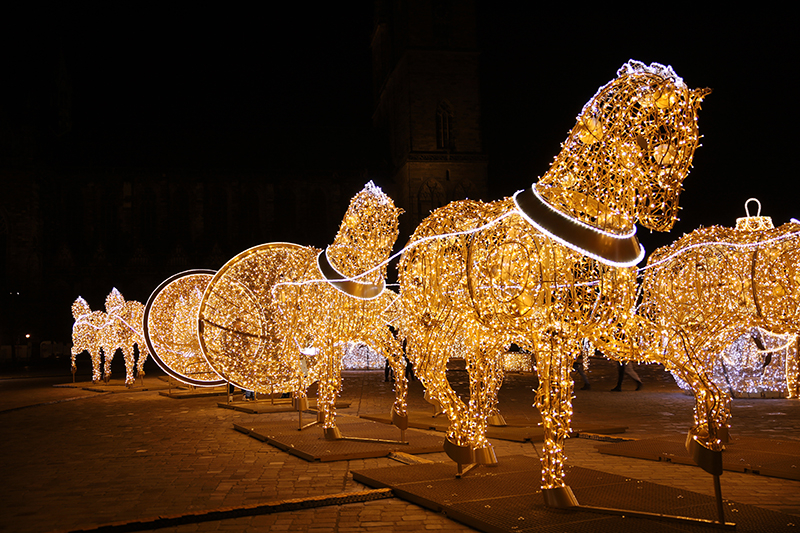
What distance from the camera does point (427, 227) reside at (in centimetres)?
691

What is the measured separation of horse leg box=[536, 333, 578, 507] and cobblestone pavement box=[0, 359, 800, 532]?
80cm

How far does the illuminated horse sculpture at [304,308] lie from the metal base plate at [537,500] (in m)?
1.86

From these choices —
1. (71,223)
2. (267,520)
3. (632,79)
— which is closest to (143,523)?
(267,520)

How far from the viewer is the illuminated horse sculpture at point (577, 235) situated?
198 inches

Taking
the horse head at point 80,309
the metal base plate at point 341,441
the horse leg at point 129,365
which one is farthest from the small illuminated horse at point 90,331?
the metal base plate at point 341,441

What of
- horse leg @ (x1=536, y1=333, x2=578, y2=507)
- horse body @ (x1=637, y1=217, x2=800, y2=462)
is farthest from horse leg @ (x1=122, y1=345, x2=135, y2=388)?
horse leg @ (x1=536, y1=333, x2=578, y2=507)

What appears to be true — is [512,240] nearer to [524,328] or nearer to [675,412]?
[524,328]

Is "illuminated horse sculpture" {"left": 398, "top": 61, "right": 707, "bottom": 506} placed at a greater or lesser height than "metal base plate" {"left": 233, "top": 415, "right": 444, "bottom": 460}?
greater

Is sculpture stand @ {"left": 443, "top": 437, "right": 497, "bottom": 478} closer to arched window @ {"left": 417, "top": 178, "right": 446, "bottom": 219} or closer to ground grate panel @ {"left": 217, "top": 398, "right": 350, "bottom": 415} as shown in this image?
ground grate panel @ {"left": 217, "top": 398, "right": 350, "bottom": 415}

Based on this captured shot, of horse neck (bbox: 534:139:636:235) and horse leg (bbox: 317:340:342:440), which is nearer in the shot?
horse neck (bbox: 534:139:636:235)

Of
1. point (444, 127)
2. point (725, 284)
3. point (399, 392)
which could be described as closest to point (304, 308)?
point (399, 392)

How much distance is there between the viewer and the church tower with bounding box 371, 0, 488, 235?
4059cm

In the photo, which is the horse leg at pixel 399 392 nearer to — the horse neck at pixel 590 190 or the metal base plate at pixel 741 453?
the metal base plate at pixel 741 453

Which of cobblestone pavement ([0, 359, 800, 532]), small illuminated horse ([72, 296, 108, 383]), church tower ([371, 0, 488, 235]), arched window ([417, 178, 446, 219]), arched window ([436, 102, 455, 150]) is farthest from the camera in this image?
arched window ([436, 102, 455, 150])
